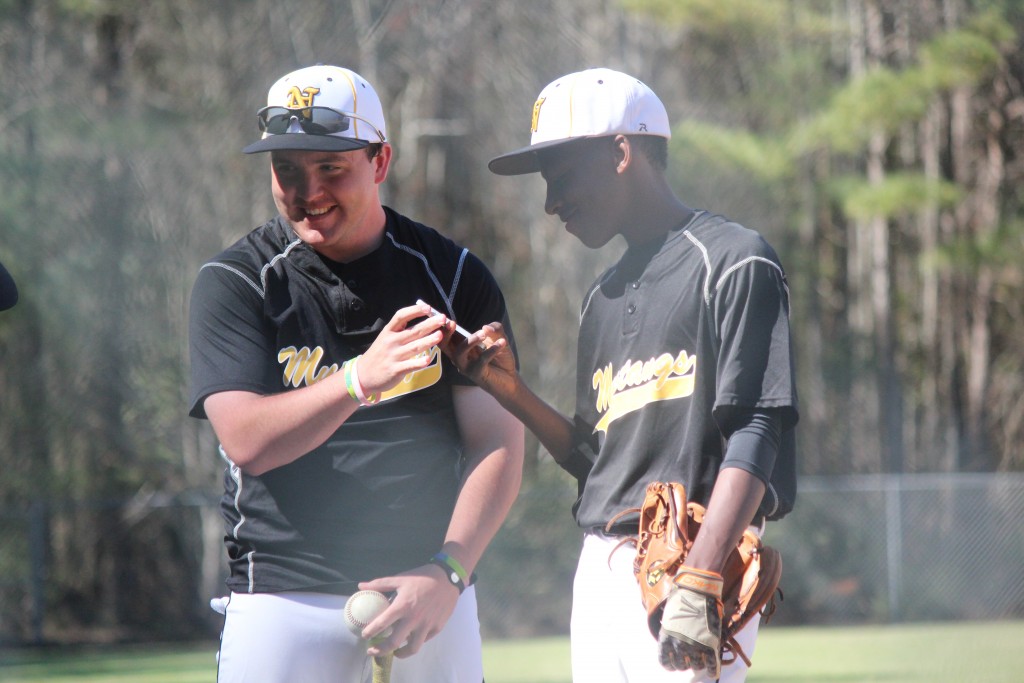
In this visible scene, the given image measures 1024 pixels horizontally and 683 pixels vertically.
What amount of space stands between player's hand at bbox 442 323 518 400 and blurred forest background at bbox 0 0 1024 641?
34.4ft

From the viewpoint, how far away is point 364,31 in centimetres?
1455

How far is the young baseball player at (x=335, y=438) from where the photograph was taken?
2631mm

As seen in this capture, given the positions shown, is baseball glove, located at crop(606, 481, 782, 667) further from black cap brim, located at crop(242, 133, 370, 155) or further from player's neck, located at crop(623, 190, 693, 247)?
black cap brim, located at crop(242, 133, 370, 155)

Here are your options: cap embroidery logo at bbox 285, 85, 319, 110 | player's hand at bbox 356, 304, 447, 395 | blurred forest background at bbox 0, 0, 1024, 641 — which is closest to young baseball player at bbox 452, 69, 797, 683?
player's hand at bbox 356, 304, 447, 395

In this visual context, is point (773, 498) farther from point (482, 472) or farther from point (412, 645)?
point (412, 645)

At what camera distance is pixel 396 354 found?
240 centimetres

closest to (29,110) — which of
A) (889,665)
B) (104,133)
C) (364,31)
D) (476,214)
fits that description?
(104,133)

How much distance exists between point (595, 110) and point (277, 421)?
3.07ft

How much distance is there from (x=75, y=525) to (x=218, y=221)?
12.4 ft

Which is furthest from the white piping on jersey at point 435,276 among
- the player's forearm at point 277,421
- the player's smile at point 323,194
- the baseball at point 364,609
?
the baseball at point 364,609

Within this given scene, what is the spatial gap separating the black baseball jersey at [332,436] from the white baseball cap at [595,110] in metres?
0.45

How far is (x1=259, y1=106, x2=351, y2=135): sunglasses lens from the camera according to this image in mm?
2721

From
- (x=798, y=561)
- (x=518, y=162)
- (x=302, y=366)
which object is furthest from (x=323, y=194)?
(x=798, y=561)

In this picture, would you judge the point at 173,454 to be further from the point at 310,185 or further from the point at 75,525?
the point at 310,185
